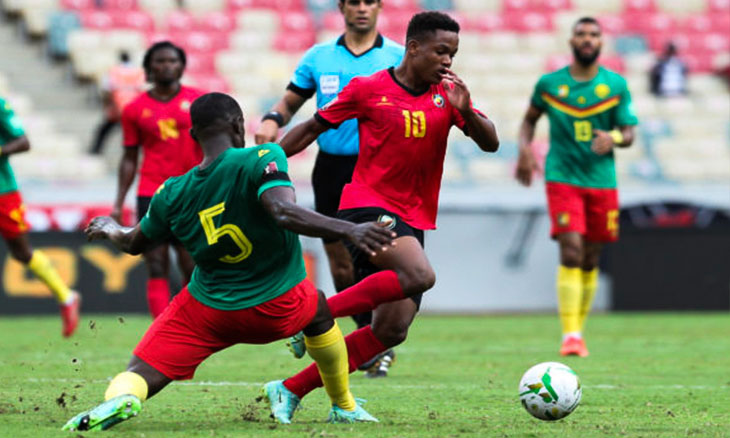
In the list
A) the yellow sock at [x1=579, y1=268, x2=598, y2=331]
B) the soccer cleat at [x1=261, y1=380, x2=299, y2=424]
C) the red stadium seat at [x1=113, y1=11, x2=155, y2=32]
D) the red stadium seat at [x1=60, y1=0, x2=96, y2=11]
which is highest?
the red stadium seat at [x1=60, y1=0, x2=96, y2=11]

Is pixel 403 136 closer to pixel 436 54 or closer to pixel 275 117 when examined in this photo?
pixel 436 54

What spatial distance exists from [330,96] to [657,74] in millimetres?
13082

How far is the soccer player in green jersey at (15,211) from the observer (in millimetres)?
10766

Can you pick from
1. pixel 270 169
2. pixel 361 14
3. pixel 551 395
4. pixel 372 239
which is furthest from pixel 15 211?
pixel 372 239

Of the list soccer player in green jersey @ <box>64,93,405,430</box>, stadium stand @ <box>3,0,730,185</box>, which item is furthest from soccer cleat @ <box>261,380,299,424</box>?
stadium stand @ <box>3,0,730,185</box>

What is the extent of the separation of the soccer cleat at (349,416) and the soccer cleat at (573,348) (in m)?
4.09

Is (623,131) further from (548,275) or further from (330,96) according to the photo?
(548,275)

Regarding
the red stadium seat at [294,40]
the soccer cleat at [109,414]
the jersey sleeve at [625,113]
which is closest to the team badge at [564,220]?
the jersey sleeve at [625,113]

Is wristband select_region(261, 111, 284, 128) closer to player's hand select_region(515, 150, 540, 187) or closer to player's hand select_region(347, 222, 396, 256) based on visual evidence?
player's hand select_region(347, 222, 396, 256)

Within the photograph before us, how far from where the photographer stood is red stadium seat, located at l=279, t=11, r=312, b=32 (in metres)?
20.2

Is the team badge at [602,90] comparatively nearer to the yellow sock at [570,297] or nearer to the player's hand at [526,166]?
the player's hand at [526,166]

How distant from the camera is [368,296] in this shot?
6.16 metres

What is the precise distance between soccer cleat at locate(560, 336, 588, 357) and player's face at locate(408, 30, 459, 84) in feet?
12.5

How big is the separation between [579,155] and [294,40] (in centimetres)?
1051
